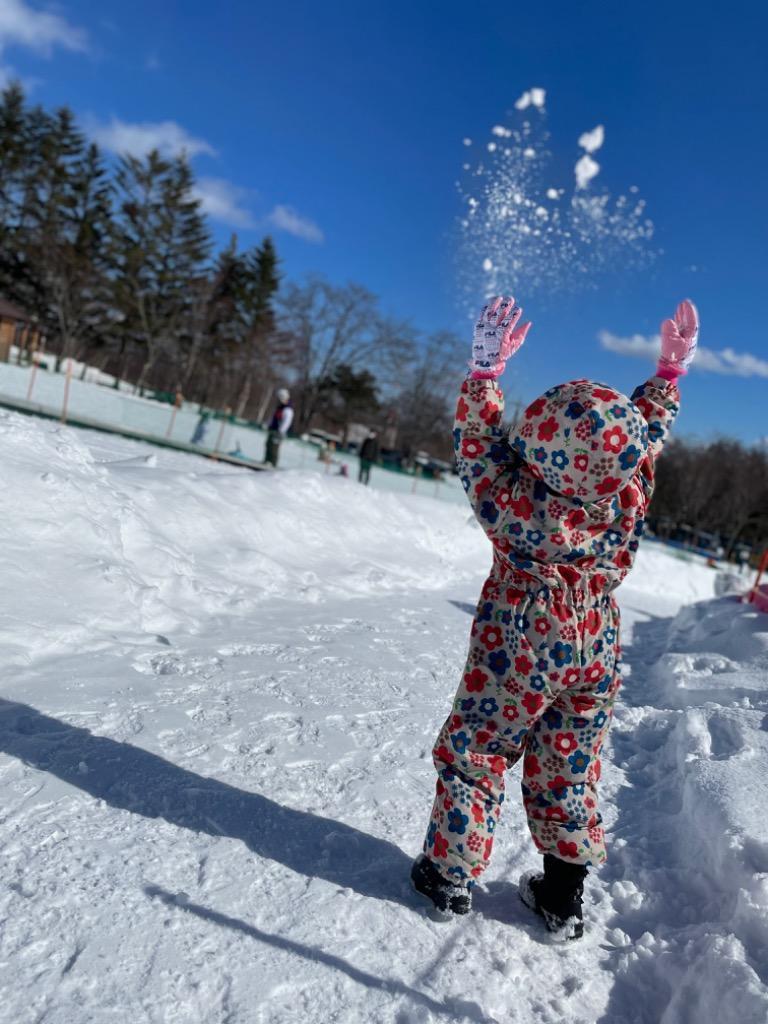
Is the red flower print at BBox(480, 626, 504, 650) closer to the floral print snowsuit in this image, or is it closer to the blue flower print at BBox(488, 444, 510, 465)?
the floral print snowsuit

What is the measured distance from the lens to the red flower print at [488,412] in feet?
6.57

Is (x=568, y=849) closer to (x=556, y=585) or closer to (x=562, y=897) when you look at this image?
(x=562, y=897)

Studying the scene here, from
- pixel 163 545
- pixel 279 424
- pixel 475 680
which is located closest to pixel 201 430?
pixel 279 424

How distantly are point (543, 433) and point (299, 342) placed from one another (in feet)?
140

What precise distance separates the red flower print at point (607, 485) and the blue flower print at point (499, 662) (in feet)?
1.65

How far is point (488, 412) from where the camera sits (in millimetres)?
2004

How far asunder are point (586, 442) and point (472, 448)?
12.7 inches

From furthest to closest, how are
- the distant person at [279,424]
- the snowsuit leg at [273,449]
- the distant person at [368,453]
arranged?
the distant person at [368,453] → the snowsuit leg at [273,449] → the distant person at [279,424]

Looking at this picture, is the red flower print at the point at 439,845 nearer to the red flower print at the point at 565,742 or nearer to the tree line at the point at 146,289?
the red flower print at the point at 565,742

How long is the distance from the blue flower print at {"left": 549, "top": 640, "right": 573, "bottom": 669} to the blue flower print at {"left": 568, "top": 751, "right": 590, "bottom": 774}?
31cm

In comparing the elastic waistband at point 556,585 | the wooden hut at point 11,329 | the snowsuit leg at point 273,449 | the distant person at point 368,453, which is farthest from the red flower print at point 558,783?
the wooden hut at point 11,329

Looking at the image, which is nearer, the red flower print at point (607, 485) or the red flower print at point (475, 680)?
the red flower print at point (607, 485)

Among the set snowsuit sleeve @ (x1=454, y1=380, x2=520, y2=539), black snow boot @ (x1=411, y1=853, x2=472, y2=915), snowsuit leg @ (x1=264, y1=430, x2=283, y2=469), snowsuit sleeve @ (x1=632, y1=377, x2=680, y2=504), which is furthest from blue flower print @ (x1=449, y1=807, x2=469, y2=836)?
snowsuit leg @ (x1=264, y1=430, x2=283, y2=469)

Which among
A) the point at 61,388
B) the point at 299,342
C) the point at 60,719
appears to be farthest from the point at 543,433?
the point at 299,342
